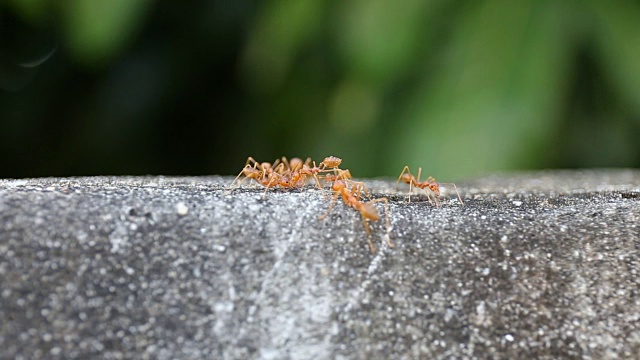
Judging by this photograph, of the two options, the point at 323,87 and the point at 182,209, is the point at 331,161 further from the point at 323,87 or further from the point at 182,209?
the point at 323,87

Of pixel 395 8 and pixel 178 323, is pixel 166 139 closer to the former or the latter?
pixel 395 8

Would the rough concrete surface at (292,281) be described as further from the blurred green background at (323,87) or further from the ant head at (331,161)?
the blurred green background at (323,87)

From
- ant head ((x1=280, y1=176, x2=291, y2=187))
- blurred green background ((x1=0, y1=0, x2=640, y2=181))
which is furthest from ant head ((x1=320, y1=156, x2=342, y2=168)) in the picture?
blurred green background ((x1=0, y1=0, x2=640, y2=181))

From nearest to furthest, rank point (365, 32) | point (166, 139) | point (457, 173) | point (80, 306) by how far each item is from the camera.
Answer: point (80, 306), point (457, 173), point (365, 32), point (166, 139)

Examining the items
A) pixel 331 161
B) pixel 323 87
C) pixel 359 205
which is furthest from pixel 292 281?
pixel 323 87

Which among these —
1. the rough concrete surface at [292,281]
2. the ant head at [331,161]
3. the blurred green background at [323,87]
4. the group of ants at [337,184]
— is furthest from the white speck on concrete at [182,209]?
the blurred green background at [323,87]

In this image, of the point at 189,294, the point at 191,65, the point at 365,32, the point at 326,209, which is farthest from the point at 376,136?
the point at 189,294
